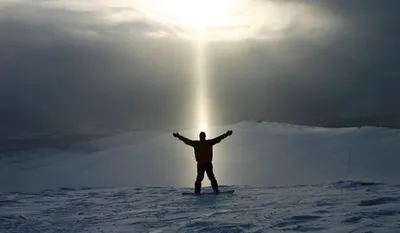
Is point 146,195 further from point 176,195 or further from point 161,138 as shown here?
point 161,138

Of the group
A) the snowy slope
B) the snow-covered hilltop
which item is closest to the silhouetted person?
the snowy slope

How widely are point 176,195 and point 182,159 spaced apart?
33.8 meters

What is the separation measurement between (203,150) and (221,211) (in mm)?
3826

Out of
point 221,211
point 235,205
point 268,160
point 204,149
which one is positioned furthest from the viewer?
point 268,160

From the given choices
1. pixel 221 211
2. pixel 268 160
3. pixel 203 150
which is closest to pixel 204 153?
pixel 203 150

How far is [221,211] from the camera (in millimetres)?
13766

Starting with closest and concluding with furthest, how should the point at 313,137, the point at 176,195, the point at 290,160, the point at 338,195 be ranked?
the point at 338,195
the point at 176,195
the point at 290,160
the point at 313,137

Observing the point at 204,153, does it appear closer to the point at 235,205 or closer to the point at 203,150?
the point at 203,150

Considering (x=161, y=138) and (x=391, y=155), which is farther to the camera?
(x=161, y=138)

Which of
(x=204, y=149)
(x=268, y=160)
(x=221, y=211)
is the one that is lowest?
(x=221, y=211)

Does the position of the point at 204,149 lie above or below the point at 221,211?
above

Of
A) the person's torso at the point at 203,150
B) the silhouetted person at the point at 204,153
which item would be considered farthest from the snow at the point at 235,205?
the person's torso at the point at 203,150

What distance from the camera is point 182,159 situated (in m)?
51.6

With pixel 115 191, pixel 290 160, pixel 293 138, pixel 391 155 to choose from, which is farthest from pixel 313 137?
pixel 115 191
